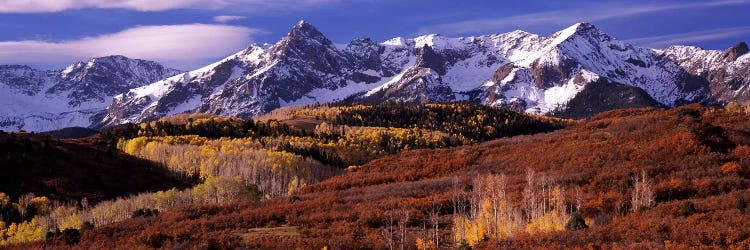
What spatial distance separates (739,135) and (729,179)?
21.4 m

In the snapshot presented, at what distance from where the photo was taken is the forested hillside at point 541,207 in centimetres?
3991

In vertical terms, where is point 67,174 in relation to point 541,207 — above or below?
below

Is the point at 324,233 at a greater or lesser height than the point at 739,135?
lesser

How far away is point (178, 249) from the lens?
47406 millimetres

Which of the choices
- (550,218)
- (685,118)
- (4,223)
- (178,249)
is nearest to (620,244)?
(550,218)

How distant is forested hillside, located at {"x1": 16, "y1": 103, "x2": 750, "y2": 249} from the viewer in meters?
39.9

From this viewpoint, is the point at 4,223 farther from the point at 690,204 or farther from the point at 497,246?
the point at 690,204

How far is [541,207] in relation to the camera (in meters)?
50.5

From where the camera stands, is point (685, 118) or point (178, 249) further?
point (685, 118)

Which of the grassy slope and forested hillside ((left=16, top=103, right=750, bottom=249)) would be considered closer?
forested hillside ((left=16, top=103, right=750, bottom=249))

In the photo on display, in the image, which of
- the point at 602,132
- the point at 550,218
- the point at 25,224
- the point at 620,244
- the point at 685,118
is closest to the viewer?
the point at 620,244

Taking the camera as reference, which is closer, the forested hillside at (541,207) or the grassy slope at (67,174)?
the forested hillside at (541,207)

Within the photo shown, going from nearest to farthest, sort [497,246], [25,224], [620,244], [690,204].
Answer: [620,244], [497,246], [690,204], [25,224]

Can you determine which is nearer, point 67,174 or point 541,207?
point 541,207
